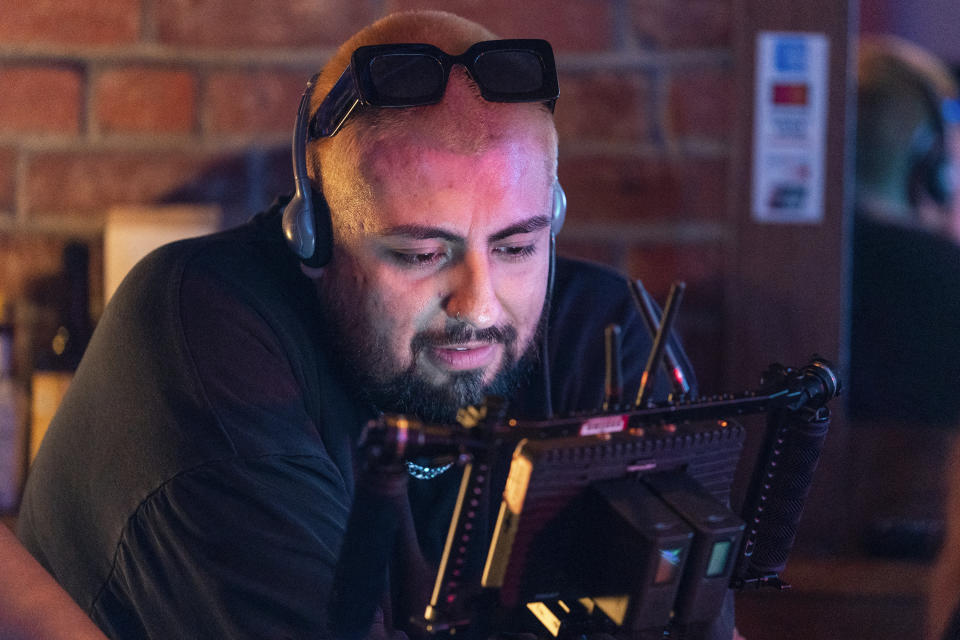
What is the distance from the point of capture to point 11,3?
A: 1351 millimetres

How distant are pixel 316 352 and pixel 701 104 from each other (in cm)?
73

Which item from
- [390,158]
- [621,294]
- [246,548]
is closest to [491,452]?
[246,548]

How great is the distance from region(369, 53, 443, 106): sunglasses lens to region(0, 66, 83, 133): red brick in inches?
26.9

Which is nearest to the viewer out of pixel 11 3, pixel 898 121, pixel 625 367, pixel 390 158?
pixel 390 158

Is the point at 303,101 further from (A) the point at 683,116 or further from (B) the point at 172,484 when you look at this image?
(A) the point at 683,116

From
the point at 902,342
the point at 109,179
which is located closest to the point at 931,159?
the point at 902,342

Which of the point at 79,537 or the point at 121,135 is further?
the point at 121,135

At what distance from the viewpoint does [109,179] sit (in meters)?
1.38

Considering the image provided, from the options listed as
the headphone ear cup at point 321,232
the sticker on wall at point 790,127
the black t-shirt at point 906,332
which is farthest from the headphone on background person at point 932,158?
the headphone ear cup at point 321,232

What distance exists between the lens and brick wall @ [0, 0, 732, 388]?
4.47ft

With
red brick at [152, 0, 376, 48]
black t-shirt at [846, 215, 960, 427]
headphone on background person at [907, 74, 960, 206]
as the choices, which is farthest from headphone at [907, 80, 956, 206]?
red brick at [152, 0, 376, 48]

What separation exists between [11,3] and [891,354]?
1338 millimetres

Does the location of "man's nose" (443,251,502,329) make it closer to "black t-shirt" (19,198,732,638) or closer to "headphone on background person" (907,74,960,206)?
"black t-shirt" (19,198,732,638)

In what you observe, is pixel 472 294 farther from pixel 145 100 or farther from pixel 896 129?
pixel 896 129
